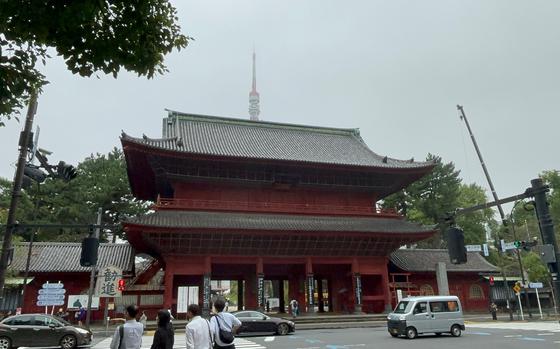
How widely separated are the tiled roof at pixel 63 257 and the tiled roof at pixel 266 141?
10436 mm

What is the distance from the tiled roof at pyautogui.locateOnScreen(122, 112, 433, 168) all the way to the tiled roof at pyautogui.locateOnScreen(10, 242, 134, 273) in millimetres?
10436

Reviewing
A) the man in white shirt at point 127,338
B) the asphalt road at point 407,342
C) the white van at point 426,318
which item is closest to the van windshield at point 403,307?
the white van at point 426,318

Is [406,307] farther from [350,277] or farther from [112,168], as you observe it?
[112,168]

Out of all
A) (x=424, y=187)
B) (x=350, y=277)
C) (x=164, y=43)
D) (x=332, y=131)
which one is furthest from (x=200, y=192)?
(x=424, y=187)

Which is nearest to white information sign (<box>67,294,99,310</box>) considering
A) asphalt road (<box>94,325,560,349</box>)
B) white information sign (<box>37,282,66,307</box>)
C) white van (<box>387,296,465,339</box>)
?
white information sign (<box>37,282,66,307</box>)

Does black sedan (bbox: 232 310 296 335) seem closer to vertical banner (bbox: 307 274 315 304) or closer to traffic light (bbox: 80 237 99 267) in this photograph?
vertical banner (bbox: 307 274 315 304)

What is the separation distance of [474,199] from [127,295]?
55819 millimetres

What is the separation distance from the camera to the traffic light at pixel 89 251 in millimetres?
13492

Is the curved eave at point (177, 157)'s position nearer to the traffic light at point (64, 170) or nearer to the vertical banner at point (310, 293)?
the vertical banner at point (310, 293)

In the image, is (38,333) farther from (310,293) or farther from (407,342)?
(310,293)

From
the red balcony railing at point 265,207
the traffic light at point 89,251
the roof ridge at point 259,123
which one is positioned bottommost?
the traffic light at point 89,251

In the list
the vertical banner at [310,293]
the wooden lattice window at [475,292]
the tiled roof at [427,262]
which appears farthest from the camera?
the wooden lattice window at [475,292]

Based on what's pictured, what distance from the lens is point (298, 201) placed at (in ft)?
104

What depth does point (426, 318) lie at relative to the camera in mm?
19250
